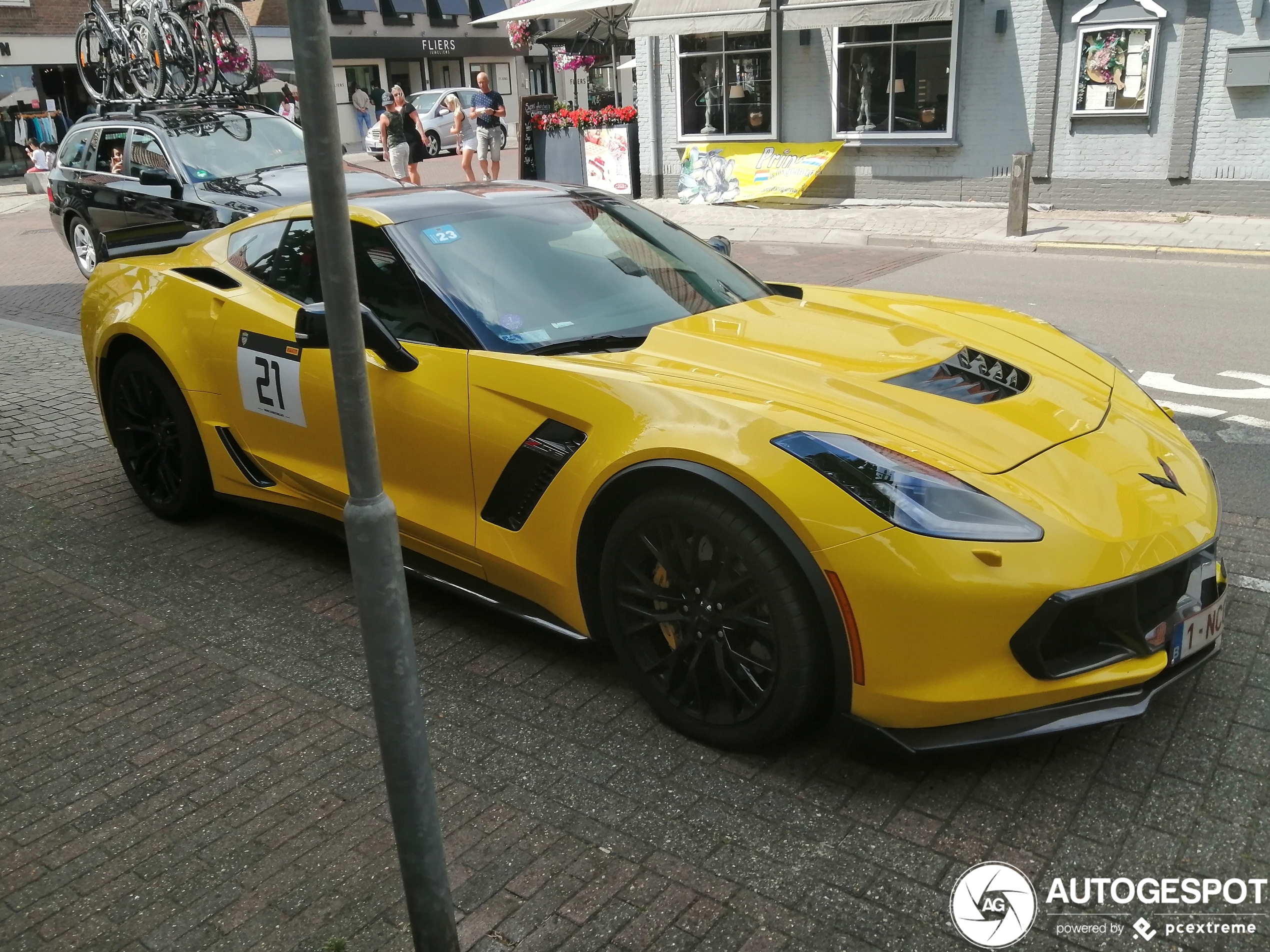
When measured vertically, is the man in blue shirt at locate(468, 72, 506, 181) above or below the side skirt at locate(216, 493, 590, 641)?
above

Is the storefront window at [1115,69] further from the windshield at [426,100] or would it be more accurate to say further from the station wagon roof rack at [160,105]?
the windshield at [426,100]

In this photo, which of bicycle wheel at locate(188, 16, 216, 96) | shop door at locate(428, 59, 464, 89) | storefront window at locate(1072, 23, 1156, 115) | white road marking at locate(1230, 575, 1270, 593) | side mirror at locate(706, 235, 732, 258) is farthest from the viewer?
shop door at locate(428, 59, 464, 89)

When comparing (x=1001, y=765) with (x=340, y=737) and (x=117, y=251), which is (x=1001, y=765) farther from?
(x=117, y=251)

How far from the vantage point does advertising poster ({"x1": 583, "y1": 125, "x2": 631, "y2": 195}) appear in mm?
18453

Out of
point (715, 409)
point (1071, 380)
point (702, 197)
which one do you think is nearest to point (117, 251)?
point (715, 409)

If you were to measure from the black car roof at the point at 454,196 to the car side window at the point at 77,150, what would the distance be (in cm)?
926

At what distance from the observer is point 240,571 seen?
454 cm

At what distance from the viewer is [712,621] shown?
299 cm

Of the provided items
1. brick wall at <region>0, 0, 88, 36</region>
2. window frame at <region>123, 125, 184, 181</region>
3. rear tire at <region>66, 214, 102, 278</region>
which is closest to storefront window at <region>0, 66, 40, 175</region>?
brick wall at <region>0, 0, 88, 36</region>

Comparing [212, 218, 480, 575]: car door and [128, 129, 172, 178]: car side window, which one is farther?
[128, 129, 172, 178]: car side window

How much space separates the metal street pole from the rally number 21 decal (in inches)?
82.7

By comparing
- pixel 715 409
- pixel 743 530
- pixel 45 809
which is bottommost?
pixel 45 809

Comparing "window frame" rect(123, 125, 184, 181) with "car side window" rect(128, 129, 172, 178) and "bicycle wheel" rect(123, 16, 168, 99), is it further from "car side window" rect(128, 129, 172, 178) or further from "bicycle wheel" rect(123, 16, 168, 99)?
"bicycle wheel" rect(123, 16, 168, 99)

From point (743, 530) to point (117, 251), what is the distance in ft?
14.8
